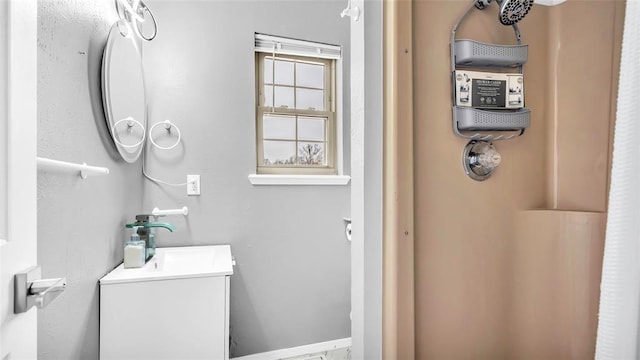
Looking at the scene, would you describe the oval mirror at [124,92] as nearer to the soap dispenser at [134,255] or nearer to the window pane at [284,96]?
the soap dispenser at [134,255]

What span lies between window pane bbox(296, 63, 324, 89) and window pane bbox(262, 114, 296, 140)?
254mm

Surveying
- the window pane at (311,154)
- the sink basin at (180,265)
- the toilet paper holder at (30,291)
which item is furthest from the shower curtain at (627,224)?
the window pane at (311,154)

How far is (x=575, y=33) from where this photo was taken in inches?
34.4

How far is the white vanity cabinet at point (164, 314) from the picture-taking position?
3.85 feet

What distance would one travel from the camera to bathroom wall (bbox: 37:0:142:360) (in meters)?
0.82

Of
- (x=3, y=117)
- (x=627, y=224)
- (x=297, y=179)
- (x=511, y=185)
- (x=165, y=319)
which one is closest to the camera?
(x=3, y=117)

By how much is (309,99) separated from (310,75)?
0.53 feet

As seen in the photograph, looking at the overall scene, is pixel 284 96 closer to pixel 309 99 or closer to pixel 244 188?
pixel 309 99

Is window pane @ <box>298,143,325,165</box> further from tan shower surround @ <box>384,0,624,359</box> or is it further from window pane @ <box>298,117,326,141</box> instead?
tan shower surround @ <box>384,0,624,359</box>

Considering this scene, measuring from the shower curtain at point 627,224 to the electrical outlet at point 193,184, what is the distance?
5.77 ft

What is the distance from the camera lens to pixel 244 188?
191 centimetres

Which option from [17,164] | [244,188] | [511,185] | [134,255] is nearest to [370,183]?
[511,185]

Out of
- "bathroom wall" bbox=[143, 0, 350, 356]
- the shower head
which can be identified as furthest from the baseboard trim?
the shower head

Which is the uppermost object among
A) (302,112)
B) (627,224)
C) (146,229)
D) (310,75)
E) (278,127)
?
(310,75)
